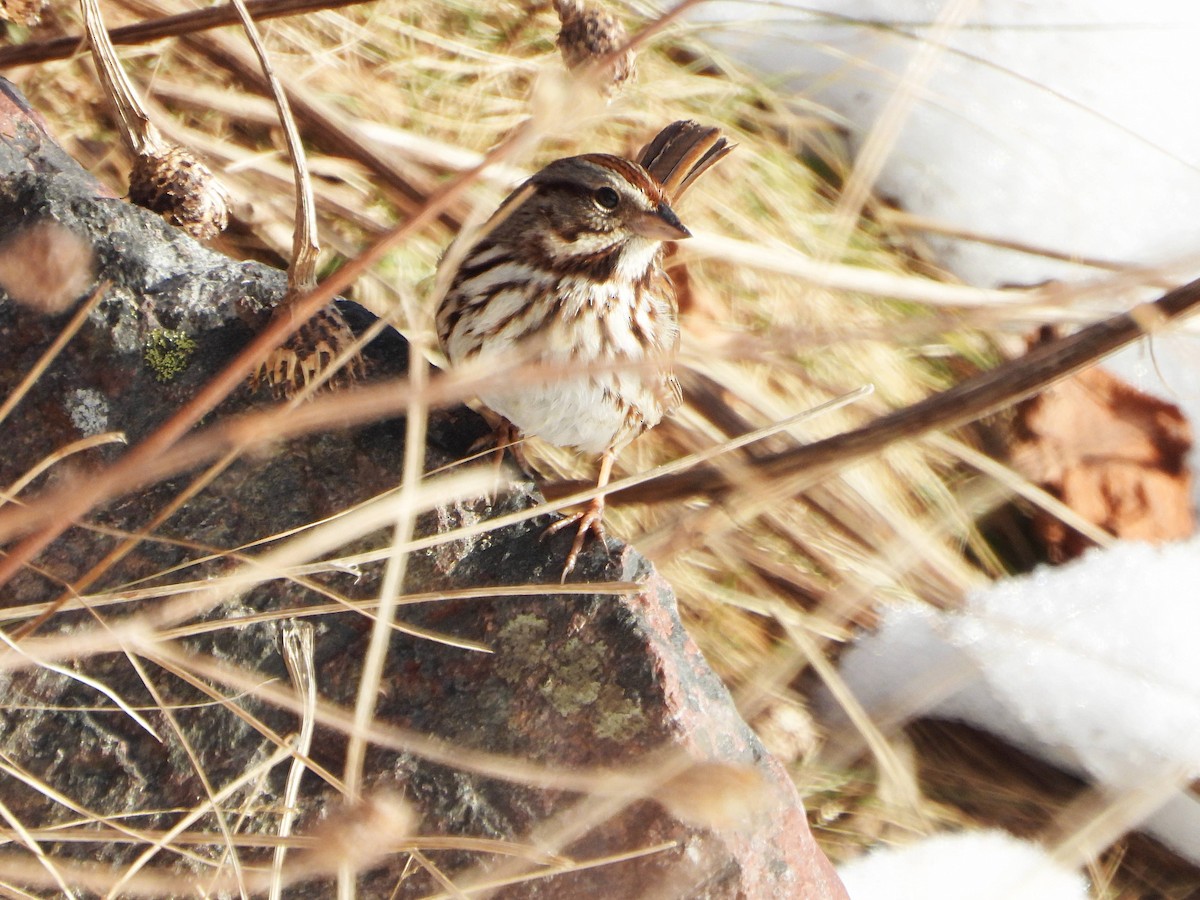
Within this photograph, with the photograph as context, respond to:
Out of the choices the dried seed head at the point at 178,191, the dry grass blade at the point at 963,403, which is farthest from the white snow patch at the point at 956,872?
the dried seed head at the point at 178,191

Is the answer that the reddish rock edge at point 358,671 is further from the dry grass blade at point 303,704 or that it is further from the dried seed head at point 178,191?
the dried seed head at point 178,191

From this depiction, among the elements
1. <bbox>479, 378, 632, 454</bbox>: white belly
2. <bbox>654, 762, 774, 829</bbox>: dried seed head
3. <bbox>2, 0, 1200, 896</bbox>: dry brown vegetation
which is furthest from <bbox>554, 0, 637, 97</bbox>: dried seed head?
<bbox>654, 762, 774, 829</bbox>: dried seed head

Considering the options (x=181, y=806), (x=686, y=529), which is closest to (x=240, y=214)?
(x=686, y=529)

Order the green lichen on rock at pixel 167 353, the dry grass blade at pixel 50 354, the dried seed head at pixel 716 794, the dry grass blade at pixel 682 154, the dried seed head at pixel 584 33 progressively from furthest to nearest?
the dry grass blade at pixel 682 154, the dried seed head at pixel 584 33, the green lichen on rock at pixel 167 353, the dry grass blade at pixel 50 354, the dried seed head at pixel 716 794

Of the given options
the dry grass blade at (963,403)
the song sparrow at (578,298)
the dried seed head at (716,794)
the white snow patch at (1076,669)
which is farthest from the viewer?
the white snow patch at (1076,669)

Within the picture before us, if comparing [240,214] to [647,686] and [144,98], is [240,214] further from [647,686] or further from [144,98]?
[647,686]

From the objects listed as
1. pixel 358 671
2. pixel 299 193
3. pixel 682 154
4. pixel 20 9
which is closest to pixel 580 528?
pixel 358 671
